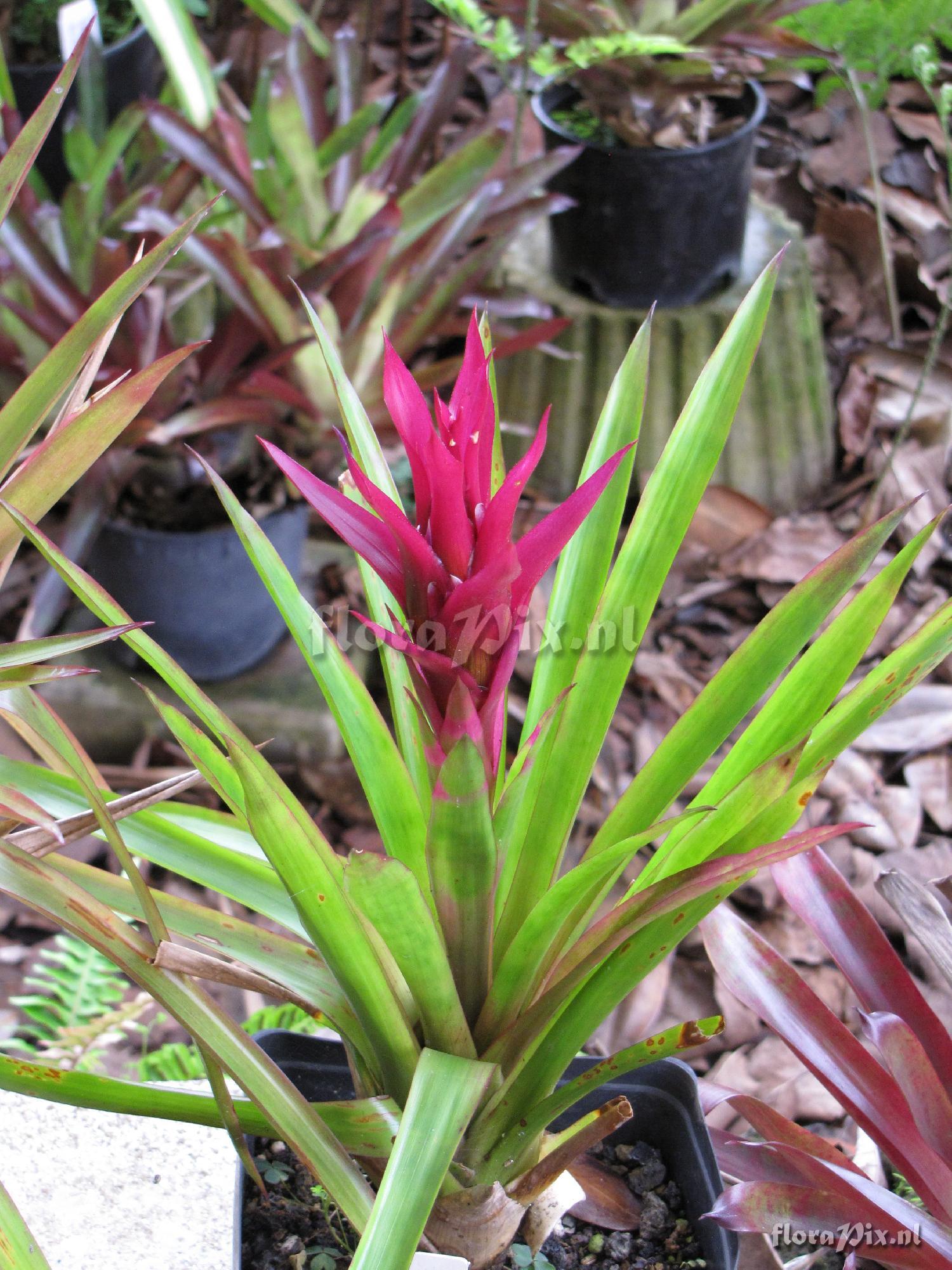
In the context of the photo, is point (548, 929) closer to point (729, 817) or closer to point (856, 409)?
point (729, 817)

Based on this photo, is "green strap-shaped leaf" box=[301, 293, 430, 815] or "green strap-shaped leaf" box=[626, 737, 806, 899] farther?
"green strap-shaped leaf" box=[301, 293, 430, 815]

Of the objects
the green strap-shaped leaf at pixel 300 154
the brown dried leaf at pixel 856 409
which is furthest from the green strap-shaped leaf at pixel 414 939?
the brown dried leaf at pixel 856 409

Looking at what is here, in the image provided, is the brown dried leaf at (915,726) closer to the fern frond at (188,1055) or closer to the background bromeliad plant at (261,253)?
the background bromeliad plant at (261,253)

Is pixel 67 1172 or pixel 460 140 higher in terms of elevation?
pixel 460 140

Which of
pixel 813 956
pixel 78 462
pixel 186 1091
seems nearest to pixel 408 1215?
pixel 186 1091

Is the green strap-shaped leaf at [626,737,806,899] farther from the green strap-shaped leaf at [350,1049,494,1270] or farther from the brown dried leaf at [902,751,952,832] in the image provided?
the brown dried leaf at [902,751,952,832]

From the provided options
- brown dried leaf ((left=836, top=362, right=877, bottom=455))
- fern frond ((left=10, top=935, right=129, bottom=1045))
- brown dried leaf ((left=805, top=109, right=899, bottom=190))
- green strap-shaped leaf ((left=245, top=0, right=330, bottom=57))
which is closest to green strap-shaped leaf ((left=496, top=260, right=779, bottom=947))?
fern frond ((left=10, top=935, right=129, bottom=1045))

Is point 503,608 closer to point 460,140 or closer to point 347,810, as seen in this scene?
point 347,810

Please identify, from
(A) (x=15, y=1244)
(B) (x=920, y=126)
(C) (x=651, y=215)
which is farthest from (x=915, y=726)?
(B) (x=920, y=126)
